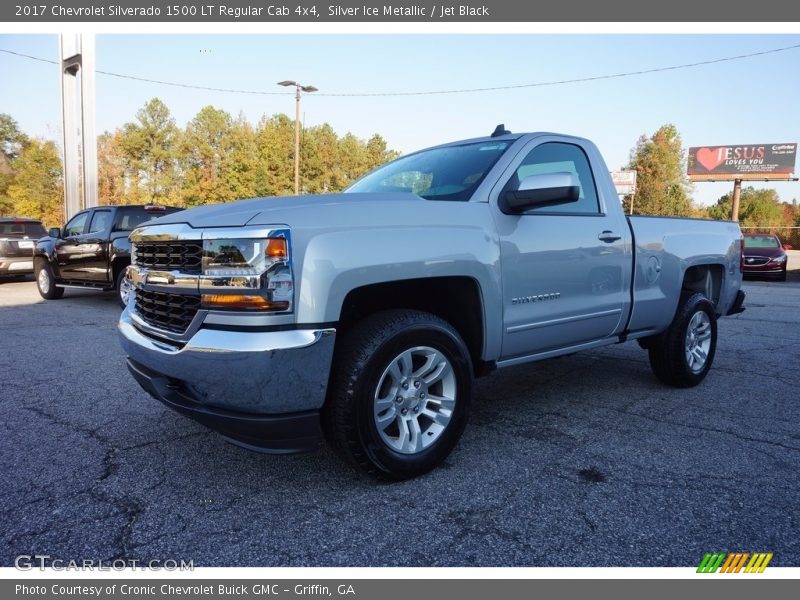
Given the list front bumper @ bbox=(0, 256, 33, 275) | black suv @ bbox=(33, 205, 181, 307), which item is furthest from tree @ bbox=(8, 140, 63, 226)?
black suv @ bbox=(33, 205, 181, 307)

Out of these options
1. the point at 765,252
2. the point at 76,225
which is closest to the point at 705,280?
the point at 76,225

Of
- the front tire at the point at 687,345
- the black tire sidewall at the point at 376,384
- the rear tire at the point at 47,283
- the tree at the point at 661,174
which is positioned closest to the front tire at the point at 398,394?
the black tire sidewall at the point at 376,384

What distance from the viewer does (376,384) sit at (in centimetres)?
260

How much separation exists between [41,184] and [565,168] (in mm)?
50561

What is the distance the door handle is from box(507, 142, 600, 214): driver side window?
6.9 inches

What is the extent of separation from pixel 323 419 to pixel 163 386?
79 cm

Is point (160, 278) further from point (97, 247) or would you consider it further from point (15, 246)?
point (15, 246)

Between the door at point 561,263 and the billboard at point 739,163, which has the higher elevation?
the billboard at point 739,163

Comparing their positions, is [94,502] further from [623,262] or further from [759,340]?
[759,340]

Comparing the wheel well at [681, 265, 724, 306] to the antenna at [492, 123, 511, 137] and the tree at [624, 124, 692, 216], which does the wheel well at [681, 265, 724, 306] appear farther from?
the tree at [624, 124, 692, 216]

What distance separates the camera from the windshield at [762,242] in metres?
19.0

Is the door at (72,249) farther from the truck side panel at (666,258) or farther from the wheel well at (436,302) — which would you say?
the truck side panel at (666,258)

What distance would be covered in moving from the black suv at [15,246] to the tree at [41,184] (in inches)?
1346
